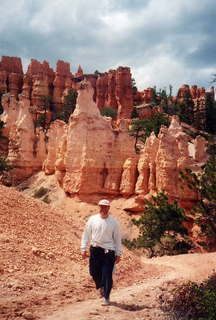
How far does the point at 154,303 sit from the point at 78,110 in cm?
2021

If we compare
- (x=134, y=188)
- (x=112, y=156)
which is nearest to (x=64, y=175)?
(x=112, y=156)

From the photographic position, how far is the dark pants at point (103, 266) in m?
5.34

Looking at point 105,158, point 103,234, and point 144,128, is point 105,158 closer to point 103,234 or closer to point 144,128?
point 144,128

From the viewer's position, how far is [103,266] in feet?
17.8

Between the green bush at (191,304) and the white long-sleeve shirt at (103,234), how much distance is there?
1439 mm

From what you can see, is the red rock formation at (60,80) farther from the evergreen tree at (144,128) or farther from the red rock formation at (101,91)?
the evergreen tree at (144,128)

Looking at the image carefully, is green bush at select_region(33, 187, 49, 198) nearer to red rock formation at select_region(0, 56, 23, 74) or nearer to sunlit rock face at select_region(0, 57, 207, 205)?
sunlit rock face at select_region(0, 57, 207, 205)

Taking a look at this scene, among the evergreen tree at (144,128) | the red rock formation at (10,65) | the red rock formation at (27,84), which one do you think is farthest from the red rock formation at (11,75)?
the evergreen tree at (144,128)

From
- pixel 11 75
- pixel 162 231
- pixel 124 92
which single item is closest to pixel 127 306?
pixel 162 231

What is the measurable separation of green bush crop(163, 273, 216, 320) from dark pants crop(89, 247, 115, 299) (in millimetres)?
1188

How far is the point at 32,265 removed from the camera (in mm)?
6723

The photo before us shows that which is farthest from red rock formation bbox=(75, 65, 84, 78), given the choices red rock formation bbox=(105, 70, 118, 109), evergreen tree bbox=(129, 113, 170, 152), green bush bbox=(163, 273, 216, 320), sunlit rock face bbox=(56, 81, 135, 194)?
green bush bbox=(163, 273, 216, 320)

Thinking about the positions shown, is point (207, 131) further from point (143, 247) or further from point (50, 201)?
point (143, 247)

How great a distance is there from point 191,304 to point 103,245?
2.08m
